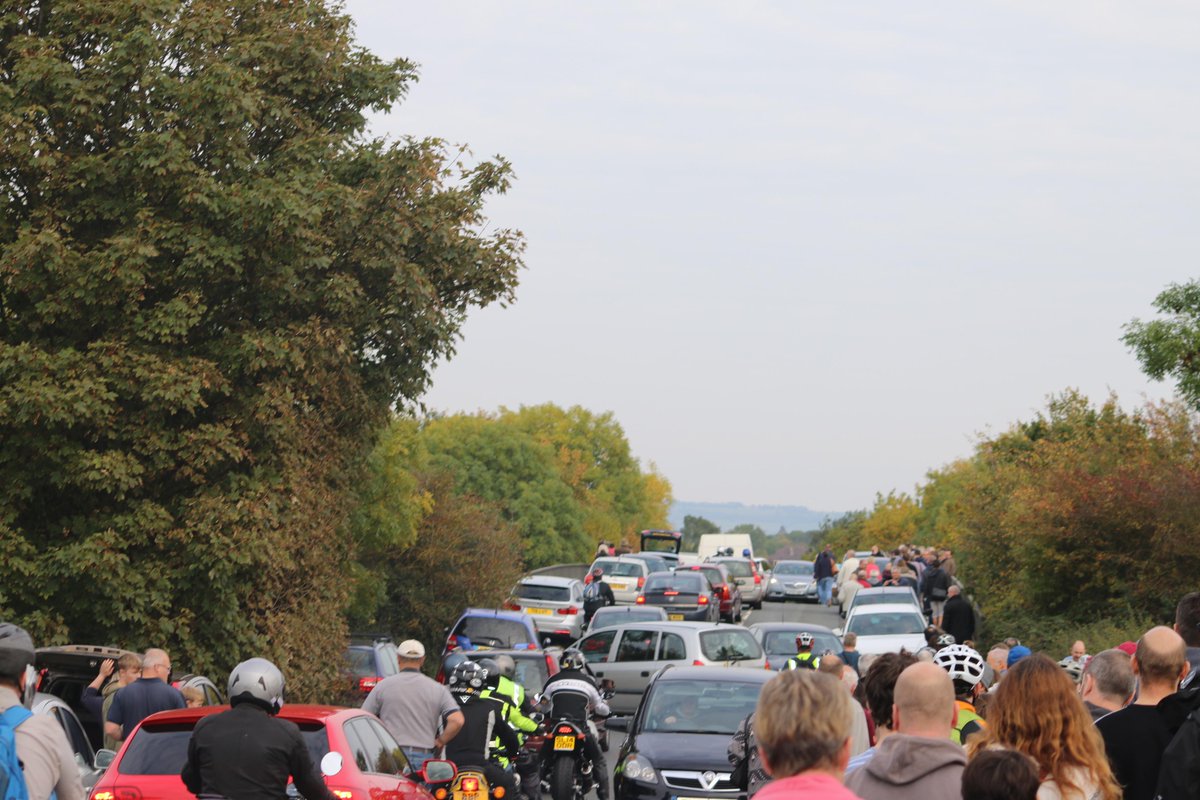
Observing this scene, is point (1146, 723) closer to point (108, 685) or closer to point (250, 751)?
point (250, 751)

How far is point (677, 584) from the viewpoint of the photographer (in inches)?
1428

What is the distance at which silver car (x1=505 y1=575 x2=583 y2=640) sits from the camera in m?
36.3

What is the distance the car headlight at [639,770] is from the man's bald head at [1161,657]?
24.2 feet

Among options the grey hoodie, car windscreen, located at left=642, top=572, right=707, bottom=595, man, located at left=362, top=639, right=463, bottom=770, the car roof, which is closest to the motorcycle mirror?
man, located at left=362, top=639, right=463, bottom=770

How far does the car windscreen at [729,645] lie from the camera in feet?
77.2

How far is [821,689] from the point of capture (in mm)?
4367

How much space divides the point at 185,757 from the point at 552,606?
2861 cm

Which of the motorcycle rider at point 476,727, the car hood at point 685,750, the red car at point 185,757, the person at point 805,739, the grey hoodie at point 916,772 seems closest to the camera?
Answer: the person at point 805,739

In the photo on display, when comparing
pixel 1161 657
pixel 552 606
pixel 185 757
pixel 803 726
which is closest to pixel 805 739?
pixel 803 726

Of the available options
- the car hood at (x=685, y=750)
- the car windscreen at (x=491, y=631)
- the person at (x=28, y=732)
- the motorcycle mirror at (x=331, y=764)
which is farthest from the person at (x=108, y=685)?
the car windscreen at (x=491, y=631)

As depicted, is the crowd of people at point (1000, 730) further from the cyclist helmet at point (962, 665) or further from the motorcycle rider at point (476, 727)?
the motorcycle rider at point (476, 727)

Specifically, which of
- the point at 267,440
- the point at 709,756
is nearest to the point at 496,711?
the point at 709,756

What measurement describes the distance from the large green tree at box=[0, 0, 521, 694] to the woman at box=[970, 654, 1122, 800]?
15711 millimetres

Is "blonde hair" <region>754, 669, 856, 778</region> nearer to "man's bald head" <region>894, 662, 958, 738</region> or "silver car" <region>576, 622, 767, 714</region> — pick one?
"man's bald head" <region>894, 662, 958, 738</region>
